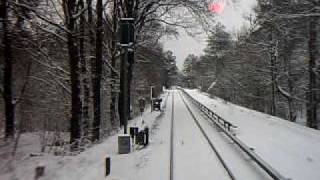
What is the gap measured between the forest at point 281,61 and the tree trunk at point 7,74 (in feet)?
40.1

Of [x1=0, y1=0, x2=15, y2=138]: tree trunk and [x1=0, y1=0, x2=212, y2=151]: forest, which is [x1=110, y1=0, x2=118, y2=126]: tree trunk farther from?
[x1=0, y1=0, x2=15, y2=138]: tree trunk

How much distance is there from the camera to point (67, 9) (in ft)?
62.3

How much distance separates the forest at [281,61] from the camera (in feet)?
80.8

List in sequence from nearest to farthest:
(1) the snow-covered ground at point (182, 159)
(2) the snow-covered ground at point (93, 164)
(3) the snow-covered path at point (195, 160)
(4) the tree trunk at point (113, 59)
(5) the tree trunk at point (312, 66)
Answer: (3) the snow-covered path at point (195, 160) → (1) the snow-covered ground at point (182, 159) → (2) the snow-covered ground at point (93, 164) → (5) the tree trunk at point (312, 66) → (4) the tree trunk at point (113, 59)

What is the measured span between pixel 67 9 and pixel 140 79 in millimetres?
33448

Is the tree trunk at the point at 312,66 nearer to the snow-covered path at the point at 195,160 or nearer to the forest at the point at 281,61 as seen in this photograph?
the forest at the point at 281,61

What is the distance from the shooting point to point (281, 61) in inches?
1746

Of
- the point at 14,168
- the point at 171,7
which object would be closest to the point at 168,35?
the point at 171,7

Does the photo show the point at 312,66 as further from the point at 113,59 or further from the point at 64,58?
the point at 64,58

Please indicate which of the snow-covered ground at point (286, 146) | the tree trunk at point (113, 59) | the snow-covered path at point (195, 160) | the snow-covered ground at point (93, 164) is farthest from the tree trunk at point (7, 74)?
the snow-covered ground at point (286, 146)

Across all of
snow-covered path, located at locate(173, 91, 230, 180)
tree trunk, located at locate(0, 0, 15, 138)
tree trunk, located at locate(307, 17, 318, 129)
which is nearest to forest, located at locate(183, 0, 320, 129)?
tree trunk, located at locate(307, 17, 318, 129)

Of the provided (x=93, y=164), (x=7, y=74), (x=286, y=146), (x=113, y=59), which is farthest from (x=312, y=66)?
(x=93, y=164)

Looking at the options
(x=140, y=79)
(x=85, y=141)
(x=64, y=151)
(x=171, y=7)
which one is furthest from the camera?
(x=140, y=79)

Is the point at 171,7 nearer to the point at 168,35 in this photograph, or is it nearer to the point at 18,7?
the point at 168,35
